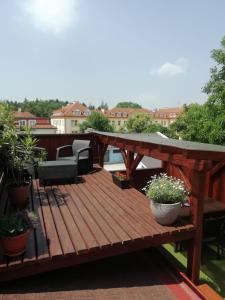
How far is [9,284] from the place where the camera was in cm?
247

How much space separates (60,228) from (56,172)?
197 cm

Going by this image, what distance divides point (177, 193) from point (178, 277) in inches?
37.3

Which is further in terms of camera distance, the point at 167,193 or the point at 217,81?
the point at 217,81

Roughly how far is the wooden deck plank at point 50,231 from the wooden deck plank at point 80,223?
0.30 meters

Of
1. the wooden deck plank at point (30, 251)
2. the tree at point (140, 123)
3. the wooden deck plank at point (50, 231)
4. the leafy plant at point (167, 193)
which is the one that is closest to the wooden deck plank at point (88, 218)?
the wooden deck plank at point (50, 231)

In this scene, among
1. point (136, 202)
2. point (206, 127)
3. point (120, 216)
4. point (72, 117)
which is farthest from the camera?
point (72, 117)

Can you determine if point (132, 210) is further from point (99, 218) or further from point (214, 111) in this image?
point (214, 111)

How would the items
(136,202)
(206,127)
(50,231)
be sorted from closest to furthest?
(50,231) → (136,202) → (206,127)

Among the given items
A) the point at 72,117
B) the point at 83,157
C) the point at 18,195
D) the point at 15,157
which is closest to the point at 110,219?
the point at 18,195

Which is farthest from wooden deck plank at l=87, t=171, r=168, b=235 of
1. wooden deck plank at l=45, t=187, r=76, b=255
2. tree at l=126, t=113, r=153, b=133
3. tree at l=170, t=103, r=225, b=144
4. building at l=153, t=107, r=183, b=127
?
building at l=153, t=107, r=183, b=127

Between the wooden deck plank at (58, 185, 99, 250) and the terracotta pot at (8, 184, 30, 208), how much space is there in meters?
0.68

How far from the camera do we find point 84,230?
3.07 meters

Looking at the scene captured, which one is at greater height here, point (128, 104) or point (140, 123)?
point (128, 104)

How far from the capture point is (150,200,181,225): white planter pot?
3.07 m
